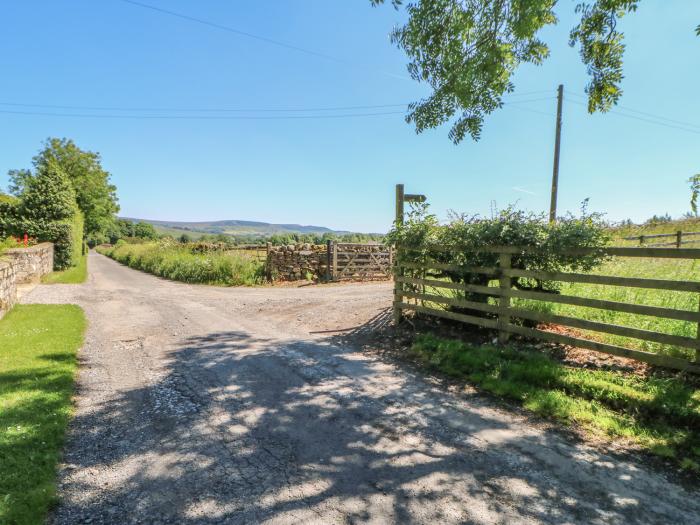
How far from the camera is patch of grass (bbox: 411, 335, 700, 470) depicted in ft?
11.0

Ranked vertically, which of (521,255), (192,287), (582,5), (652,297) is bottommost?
(192,287)

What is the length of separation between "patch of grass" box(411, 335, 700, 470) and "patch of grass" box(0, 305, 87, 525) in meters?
4.24

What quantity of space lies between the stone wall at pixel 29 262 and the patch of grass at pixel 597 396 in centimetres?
1287

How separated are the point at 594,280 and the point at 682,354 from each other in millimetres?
1245

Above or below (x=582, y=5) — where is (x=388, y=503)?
below

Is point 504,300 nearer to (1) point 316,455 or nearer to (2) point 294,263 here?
(1) point 316,455

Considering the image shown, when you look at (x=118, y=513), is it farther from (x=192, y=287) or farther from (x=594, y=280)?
(x=192, y=287)

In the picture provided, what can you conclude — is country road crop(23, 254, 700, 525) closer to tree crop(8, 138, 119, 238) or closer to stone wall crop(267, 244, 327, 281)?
stone wall crop(267, 244, 327, 281)

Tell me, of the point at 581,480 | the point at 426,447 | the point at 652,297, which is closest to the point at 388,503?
the point at 426,447

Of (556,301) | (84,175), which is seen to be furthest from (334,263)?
(84,175)

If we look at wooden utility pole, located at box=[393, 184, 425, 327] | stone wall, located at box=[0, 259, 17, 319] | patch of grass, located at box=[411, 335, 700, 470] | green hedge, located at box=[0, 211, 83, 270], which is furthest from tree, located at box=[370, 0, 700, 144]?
green hedge, located at box=[0, 211, 83, 270]

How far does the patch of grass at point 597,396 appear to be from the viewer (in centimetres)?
336

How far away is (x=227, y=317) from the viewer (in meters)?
8.88

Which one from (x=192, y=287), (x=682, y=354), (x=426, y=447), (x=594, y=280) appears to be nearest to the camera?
(x=426, y=447)
